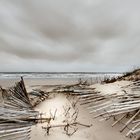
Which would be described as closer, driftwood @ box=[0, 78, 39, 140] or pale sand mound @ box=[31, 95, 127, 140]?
driftwood @ box=[0, 78, 39, 140]

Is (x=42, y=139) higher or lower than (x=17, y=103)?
lower

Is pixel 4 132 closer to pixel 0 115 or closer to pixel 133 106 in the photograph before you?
pixel 0 115

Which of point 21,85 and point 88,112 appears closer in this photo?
point 88,112

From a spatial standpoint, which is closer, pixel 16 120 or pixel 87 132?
pixel 16 120

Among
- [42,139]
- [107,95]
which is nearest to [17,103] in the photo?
[42,139]

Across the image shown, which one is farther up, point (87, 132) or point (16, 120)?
point (16, 120)

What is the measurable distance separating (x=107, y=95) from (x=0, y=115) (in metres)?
2.51

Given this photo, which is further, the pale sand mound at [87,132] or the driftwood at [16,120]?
the pale sand mound at [87,132]

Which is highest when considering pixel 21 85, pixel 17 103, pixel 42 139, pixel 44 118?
pixel 21 85

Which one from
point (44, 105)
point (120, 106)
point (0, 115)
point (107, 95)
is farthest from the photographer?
point (44, 105)

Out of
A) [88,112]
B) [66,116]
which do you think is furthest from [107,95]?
[66,116]

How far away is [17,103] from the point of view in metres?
6.20

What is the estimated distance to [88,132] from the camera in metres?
4.94

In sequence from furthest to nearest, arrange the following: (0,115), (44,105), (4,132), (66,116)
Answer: (44,105) → (66,116) → (0,115) → (4,132)
